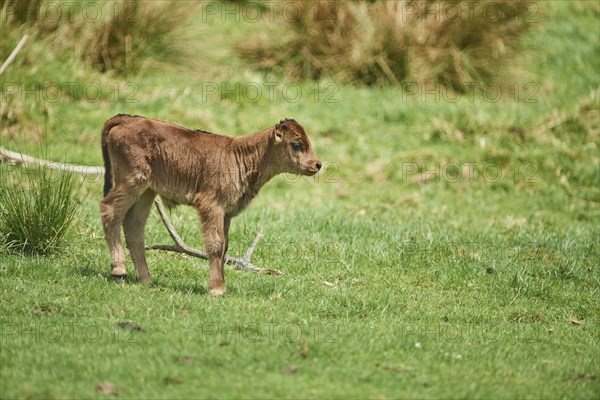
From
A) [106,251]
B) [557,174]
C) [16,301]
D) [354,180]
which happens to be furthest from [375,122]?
[16,301]

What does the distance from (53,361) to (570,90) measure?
1436 centimetres

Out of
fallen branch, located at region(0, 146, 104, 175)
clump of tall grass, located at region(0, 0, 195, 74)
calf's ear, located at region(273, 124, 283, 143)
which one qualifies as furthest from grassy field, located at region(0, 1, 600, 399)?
calf's ear, located at region(273, 124, 283, 143)

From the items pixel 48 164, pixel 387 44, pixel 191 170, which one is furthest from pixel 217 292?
pixel 387 44

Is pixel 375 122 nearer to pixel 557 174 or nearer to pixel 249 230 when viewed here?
pixel 557 174

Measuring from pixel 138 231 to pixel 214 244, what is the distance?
0.87 metres

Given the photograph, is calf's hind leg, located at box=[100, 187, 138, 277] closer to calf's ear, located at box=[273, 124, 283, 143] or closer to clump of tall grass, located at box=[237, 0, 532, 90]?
calf's ear, located at box=[273, 124, 283, 143]

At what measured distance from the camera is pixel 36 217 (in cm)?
898

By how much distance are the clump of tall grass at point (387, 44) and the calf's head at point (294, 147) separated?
977 centimetres

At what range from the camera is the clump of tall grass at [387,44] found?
17.9m
